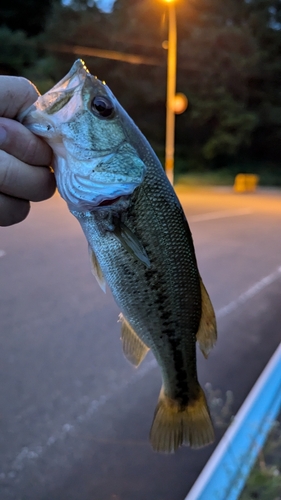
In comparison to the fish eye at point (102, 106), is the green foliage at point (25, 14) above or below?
above

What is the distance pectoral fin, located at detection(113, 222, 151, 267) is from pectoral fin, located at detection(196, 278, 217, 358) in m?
0.30

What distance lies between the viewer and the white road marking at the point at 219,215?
11073 millimetres

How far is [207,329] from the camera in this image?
1530mm

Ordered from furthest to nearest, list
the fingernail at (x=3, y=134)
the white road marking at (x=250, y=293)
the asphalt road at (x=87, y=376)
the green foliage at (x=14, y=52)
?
the green foliage at (x=14, y=52) → the white road marking at (x=250, y=293) → the asphalt road at (x=87, y=376) → the fingernail at (x=3, y=134)

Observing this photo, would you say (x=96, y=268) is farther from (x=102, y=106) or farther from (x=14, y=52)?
(x=14, y=52)

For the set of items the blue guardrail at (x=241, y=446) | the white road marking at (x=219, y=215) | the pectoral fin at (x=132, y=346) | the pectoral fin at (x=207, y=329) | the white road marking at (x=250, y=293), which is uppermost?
the pectoral fin at (x=207, y=329)

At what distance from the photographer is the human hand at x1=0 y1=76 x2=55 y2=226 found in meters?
1.27

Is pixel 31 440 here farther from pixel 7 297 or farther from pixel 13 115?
pixel 7 297

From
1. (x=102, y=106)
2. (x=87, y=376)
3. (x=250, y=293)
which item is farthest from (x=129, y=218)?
(x=250, y=293)

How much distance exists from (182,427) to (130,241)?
714 mm

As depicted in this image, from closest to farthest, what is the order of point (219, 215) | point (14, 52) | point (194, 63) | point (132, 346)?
point (132, 346) < point (219, 215) < point (14, 52) < point (194, 63)

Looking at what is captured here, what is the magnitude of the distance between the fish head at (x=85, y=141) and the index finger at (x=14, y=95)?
3cm

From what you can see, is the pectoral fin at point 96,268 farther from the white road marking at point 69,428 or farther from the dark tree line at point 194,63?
the dark tree line at point 194,63

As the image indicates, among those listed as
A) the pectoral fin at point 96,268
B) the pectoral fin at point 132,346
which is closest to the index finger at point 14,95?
the pectoral fin at point 96,268
